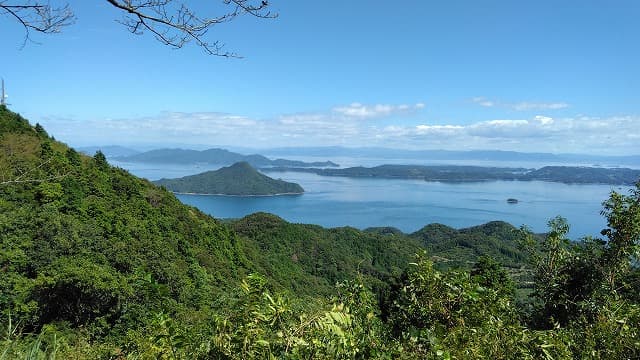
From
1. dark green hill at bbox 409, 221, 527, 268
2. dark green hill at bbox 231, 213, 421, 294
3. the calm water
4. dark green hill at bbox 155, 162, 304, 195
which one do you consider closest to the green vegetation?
the calm water

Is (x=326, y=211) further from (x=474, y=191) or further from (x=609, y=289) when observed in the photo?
(x=609, y=289)

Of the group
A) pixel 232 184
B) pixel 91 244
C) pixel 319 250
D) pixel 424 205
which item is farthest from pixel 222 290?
pixel 232 184

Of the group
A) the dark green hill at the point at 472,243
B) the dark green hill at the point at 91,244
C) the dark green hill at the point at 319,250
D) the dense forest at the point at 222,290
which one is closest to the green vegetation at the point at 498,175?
the dark green hill at the point at 472,243

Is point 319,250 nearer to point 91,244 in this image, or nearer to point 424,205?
point 91,244

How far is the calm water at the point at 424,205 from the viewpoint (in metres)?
76.4

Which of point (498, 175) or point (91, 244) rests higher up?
point (498, 175)

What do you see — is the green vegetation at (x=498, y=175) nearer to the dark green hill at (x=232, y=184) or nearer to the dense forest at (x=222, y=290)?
the dark green hill at (x=232, y=184)

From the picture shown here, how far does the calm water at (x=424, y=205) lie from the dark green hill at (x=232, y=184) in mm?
5269

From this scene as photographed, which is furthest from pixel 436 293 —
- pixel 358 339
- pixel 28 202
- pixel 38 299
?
pixel 28 202

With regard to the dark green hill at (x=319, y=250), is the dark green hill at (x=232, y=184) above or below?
above

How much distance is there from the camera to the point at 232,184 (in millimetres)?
117438

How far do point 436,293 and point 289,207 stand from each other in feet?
300

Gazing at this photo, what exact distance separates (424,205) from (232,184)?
176 feet

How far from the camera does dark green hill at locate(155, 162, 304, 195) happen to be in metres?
114
